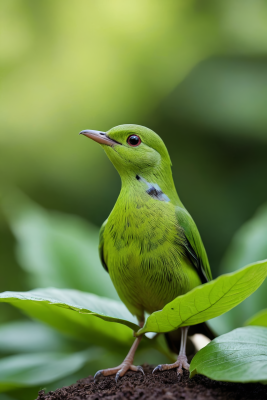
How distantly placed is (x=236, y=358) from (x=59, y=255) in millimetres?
2047

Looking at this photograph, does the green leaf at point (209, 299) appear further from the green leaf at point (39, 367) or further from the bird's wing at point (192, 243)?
the green leaf at point (39, 367)

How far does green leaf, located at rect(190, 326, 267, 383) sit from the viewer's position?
4.64ft

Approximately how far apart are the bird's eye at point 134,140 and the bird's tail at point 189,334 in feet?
4.11

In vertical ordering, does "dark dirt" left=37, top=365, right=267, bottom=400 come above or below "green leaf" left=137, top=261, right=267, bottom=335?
below

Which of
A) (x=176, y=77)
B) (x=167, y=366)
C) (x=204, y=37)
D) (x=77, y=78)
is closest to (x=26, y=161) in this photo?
(x=77, y=78)

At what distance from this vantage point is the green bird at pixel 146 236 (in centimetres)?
203

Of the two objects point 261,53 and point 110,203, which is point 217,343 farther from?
point 261,53

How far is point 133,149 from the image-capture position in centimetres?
221

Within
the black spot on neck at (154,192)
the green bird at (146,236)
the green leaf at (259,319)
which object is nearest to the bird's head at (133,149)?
the green bird at (146,236)

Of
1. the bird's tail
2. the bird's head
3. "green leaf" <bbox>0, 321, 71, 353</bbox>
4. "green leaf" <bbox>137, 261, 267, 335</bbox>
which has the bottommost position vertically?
"green leaf" <bbox>0, 321, 71, 353</bbox>

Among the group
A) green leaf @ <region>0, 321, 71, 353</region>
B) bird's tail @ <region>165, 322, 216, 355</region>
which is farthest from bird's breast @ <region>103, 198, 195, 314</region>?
green leaf @ <region>0, 321, 71, 353</region>

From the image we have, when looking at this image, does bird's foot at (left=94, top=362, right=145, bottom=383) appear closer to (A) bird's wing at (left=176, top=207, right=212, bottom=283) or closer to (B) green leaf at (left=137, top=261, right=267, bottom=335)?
(B) green leaf at (left=137, top=261, right=267, bottom=335)

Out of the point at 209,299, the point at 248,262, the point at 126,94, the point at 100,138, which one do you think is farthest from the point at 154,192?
the point at 126,94

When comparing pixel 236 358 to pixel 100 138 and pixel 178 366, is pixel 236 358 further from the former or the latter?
pixel 100 138
